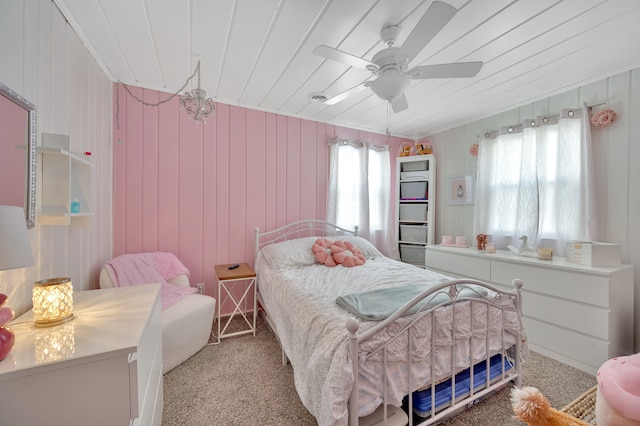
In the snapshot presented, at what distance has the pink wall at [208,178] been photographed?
100 inches

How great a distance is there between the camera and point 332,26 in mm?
1699

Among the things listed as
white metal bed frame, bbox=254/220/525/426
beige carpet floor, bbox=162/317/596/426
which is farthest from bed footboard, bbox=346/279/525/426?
beige carpet floor, bbox=162/317/596/426

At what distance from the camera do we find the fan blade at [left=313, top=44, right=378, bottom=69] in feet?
4.83

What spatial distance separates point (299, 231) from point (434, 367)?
227 centimetres

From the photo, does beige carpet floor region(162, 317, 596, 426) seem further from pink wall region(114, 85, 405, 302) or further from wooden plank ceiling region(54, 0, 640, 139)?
wooden plank ceiling region(54, 0, 640, 139)

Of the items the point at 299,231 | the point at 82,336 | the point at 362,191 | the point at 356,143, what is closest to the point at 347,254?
the point at 299,231

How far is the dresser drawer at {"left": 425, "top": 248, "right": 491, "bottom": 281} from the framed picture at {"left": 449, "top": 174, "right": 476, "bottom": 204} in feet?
2.80

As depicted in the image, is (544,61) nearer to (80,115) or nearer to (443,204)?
(443,204)

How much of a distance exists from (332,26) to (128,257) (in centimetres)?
252

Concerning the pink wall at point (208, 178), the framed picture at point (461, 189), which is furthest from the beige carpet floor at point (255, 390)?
the framed picture at point (461, 189)

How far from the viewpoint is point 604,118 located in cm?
231

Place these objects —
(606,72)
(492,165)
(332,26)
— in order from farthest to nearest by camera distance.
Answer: (492,165) < (606,72) < (332,26)

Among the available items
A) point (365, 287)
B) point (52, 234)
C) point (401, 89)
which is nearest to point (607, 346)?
point (365, 287)

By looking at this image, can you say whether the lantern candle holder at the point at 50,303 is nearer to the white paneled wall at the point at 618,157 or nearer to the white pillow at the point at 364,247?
the white pillow at the point at 364,247
